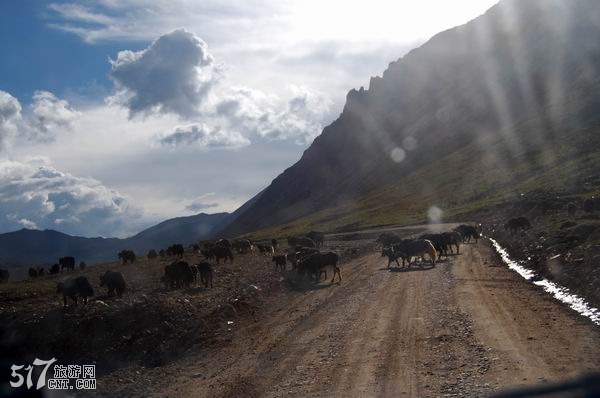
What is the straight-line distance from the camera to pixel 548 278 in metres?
27.5

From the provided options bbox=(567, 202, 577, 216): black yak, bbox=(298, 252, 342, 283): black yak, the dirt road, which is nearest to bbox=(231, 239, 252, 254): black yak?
bbox=(298, 252, 342, 283): black yak

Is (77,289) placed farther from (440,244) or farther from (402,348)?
(440,244)

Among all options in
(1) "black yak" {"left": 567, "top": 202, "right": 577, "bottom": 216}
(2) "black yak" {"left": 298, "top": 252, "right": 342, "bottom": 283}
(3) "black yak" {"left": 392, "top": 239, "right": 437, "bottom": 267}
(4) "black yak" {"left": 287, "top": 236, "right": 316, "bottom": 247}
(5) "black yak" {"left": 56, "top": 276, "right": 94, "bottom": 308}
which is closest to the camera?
(5) "black yak" {"left": 56, "top": 276, "right": 94, "bottom": 308}

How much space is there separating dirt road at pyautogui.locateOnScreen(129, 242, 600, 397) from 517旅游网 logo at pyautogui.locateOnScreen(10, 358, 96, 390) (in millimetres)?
1863

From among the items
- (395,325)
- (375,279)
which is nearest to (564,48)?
(375,279)

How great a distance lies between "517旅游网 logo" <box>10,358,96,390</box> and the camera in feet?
44.4

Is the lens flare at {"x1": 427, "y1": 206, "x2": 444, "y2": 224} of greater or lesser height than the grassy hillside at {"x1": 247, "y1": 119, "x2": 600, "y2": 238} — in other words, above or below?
below

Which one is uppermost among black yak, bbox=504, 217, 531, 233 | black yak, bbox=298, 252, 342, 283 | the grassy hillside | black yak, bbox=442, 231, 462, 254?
the grassy hillside

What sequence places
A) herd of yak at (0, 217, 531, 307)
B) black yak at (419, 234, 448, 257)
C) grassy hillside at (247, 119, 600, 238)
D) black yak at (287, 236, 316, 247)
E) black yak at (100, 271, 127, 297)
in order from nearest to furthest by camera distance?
herd of yak at (0, 217, 531, 307) < black yak at (100, 271, 127, 297) < black yak at (419, 234, 448, 257) < black yak at (287, 236, 316, 247) < grassy hillside at (247, 119, 600, 238)

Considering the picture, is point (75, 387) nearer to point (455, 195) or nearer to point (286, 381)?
point (286, 381)

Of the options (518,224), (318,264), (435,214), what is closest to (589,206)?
(518,224)

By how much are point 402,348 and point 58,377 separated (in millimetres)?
9461

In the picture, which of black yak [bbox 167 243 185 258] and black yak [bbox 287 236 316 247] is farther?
black yak [bbox 167 243 185 258]

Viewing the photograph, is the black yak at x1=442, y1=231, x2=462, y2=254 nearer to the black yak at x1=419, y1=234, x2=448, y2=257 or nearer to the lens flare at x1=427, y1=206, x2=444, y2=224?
the black yak at x1=419, y1=234, x2=448, y2=257
